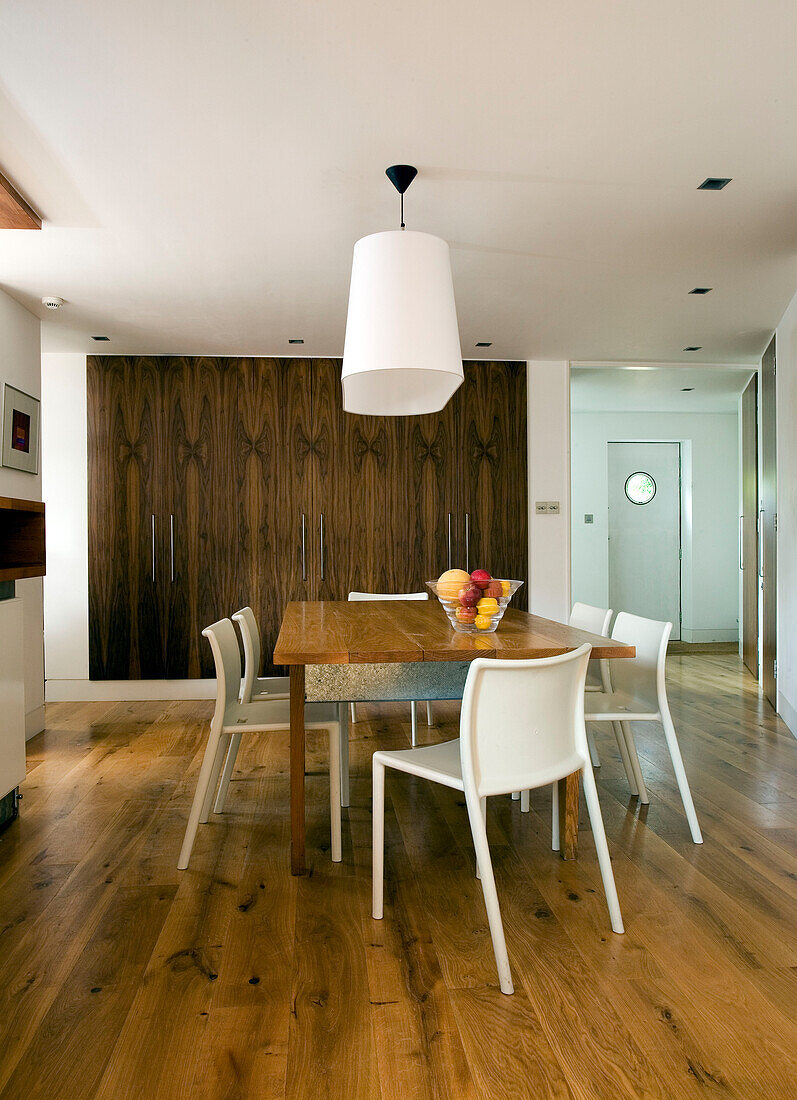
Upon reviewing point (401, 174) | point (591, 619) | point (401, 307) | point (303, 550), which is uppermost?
point (401, 174)

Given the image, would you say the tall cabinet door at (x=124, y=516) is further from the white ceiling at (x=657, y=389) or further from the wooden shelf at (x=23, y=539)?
the white ceiling at (x=657, y=389)

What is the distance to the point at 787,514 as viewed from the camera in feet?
15.2

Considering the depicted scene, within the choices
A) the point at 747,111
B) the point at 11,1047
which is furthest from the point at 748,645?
the point at 11,1047

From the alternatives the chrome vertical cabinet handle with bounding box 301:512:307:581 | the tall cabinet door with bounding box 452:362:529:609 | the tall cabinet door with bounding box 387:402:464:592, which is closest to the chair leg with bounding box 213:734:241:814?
the chrome vertical cabinet handle with bounding box 301:512:307:581

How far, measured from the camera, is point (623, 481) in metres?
7.85

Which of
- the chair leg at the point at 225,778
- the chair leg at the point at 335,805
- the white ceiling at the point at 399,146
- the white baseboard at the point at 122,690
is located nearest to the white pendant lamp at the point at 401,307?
the white ceiling at the point at 399,146

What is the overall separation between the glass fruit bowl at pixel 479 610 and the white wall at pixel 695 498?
5.11 metres

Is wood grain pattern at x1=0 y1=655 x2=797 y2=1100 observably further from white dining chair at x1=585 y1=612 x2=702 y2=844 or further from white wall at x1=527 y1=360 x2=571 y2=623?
white wall at x1=527 y1=360 x2=571 y2=623

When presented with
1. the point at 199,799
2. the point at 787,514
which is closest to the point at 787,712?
the point at 787,514

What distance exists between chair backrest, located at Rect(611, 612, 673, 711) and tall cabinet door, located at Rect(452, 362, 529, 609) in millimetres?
2668

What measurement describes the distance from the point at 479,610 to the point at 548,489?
3317mm

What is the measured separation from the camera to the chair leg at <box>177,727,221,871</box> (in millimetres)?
2586

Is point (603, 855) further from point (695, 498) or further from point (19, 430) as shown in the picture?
point (695, 498)

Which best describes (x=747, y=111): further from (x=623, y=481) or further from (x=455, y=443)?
(x=623, y=481)
